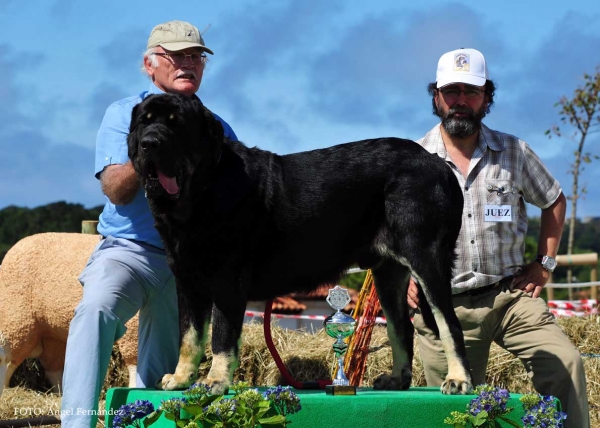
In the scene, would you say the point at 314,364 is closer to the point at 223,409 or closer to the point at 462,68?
the point at 462,68

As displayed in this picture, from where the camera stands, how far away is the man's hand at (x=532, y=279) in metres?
5.14

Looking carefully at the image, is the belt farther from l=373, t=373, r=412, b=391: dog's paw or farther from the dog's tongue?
the dog's tongue

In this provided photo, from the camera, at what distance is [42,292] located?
670 centimetres

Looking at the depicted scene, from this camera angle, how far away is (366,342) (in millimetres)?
6582

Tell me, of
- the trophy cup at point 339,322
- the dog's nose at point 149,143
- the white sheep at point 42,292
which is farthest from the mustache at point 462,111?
the white sheep at point 42,292

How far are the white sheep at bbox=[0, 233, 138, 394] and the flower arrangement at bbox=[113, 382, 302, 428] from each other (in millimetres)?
2730

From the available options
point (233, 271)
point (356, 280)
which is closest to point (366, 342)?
point (233, 271)

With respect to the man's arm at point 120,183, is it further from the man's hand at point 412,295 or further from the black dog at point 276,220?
the man's hand at point 412,295

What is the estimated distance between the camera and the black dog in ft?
13.0

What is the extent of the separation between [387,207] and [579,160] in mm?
11569

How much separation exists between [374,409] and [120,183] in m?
1.83

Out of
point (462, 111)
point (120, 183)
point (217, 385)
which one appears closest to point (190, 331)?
point (217, 385)

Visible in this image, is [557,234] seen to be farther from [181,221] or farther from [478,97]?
[181,221]

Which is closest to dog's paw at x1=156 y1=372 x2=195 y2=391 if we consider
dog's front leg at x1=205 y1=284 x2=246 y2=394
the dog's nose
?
dog's front leg at x1=205 y1=284 x2=246 y2=394
